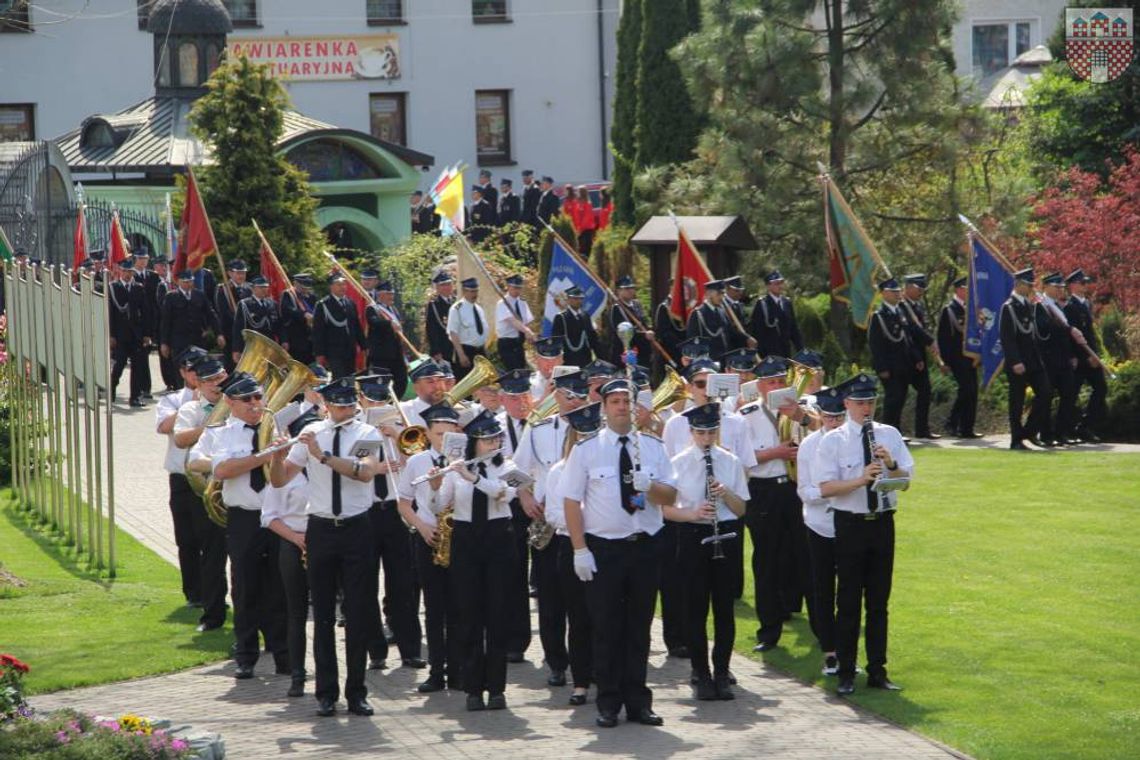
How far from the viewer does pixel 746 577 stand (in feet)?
50.9

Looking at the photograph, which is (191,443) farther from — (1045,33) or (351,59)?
(1045,33)

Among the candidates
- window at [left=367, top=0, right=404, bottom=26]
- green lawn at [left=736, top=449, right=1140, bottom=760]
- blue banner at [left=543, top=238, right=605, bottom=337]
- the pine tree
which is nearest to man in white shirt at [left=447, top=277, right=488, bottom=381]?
blue banner at [left=543, top=238, right=605, bottom=337]

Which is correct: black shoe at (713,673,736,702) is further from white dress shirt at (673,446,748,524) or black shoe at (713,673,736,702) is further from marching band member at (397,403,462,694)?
marching band member at (397,403,462,694)

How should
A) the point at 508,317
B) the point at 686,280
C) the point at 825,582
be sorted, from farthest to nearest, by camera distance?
the point at 508,317
the point at 686,280
the point at 825,582

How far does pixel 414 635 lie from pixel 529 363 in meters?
13.5

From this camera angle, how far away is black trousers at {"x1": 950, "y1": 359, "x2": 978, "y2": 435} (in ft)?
70.0

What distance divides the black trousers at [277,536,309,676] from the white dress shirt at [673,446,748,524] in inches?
94.9

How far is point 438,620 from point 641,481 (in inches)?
83.0

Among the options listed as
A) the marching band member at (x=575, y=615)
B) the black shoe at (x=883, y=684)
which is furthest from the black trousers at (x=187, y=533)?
the black shoe at (x=883, y=684)

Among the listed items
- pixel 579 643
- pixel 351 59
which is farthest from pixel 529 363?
pixel 351 59

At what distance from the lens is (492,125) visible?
156 feet

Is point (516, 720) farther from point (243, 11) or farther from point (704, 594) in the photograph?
point (243, 11)

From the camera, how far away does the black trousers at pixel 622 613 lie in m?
10.8

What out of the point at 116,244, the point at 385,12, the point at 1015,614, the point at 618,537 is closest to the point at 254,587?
the point at 618,537
